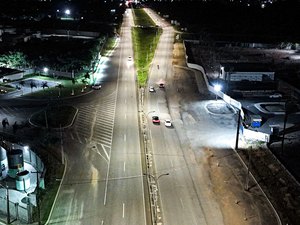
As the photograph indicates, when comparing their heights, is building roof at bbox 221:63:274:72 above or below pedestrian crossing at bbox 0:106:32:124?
above

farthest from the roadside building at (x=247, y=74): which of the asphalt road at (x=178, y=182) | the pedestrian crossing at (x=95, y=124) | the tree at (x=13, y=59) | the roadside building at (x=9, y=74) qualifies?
the tree at (x=13, y=59)

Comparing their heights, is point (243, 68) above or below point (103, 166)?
above

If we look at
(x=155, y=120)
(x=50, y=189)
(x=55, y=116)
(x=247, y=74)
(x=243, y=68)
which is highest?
(x=243, y=68)

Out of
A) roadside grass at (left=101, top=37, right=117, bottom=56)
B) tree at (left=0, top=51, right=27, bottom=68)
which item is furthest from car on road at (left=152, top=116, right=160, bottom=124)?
roadside grass at (left=101, top=37, right=117, bottom=56)

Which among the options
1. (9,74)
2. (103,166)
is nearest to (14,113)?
(9,74)

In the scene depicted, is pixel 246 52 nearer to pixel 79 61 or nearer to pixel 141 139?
pixel 79 61

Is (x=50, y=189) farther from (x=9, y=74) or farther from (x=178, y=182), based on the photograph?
(x=9, y=74)

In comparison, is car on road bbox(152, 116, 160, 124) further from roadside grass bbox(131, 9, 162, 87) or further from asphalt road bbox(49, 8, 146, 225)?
roadside grass bbox(131, 9, 162, 87)
